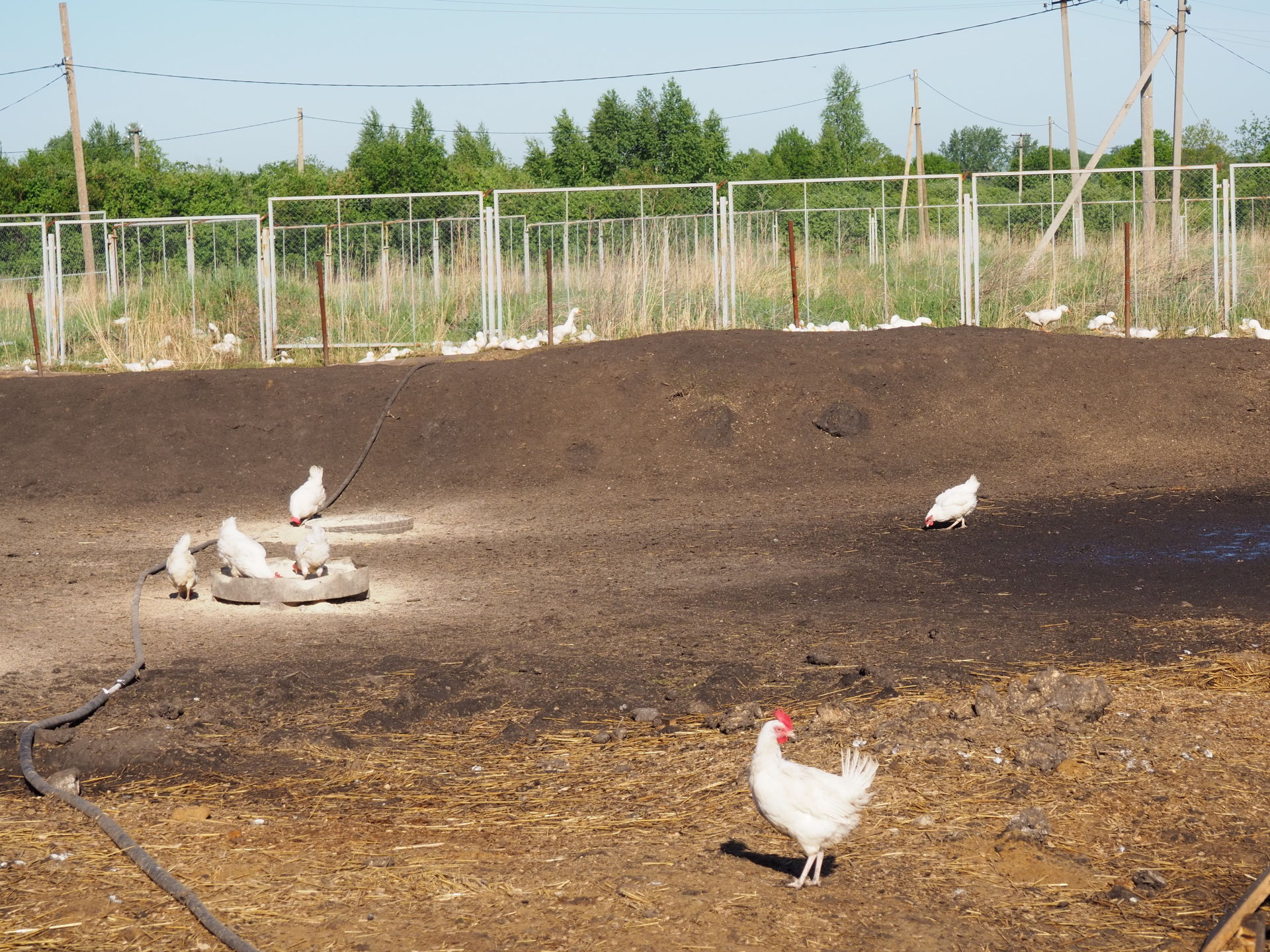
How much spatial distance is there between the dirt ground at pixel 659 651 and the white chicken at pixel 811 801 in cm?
21

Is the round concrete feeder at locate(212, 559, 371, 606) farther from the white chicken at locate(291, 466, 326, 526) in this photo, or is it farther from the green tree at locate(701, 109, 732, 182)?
the green tree at locate(701, 109, 732, 182)

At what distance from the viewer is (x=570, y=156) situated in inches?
2040

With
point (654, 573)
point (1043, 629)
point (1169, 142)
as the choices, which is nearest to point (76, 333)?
point (654, 573)

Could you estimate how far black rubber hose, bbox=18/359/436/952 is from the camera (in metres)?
3.86

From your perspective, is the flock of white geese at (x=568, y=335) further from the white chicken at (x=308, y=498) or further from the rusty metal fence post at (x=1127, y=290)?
the white chicken at (x=308, y=498)

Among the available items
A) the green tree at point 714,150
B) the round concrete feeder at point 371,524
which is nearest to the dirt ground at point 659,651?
the round concrete feeder at point 371,524

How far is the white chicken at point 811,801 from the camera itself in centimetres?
402

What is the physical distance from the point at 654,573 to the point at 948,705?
3.88m

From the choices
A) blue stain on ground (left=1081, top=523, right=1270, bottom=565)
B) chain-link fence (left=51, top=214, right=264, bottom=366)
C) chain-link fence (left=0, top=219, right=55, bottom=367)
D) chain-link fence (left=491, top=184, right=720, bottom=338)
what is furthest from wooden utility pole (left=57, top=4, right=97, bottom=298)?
blue stain on ground (left=1081, top=523, right=1270, bottom=565)

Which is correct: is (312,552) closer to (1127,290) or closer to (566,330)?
(566,330)

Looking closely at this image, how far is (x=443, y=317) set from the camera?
66.9ft

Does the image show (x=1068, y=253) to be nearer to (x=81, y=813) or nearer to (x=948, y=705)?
(x=948, y=705)

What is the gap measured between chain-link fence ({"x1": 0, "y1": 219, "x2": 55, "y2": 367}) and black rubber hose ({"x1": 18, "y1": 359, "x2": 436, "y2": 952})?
14327 millimetres

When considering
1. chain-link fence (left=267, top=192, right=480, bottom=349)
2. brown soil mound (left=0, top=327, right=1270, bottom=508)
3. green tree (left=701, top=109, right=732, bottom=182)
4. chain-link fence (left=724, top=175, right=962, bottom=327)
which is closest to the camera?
brown soil mound (left=0, top=327, right=1270, bottom=508)
